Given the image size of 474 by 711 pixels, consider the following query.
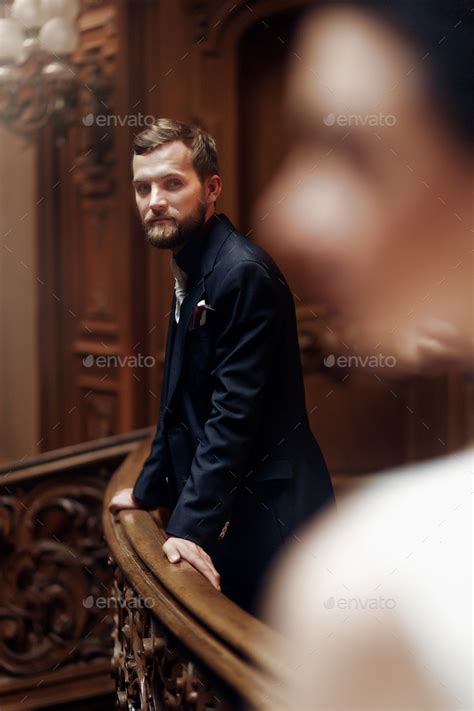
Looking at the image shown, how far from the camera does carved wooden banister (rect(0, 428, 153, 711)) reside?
3.41 meters

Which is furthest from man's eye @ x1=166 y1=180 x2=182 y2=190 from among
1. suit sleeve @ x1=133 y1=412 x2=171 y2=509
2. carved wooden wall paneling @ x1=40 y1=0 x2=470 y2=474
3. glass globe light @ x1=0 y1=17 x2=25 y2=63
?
carved wooden wall paneling @ x1=40 y1=0 x2=470 y2=474

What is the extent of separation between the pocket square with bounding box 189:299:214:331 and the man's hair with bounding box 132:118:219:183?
0.84 ft

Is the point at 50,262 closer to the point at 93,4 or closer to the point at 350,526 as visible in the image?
the point at 93,4

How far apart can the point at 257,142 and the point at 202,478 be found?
2.96 m

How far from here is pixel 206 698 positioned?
1442 millimetres

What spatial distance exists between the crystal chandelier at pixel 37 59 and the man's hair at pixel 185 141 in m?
2.02

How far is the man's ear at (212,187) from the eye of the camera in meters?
1.83

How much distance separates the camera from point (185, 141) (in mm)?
1786

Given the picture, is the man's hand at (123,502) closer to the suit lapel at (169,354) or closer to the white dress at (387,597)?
the suit lapel at (169,354)

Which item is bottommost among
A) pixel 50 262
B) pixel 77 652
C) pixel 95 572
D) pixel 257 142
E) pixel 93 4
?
pixel 77 652

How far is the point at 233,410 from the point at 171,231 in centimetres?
39

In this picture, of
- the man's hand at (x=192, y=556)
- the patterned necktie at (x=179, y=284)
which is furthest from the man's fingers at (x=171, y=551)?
the patterned necktie at (x=179, y=284)

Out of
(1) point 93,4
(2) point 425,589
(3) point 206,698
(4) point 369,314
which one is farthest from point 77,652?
(1) point 93,4

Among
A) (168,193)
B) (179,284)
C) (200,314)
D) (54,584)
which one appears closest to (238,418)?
(200,314)
